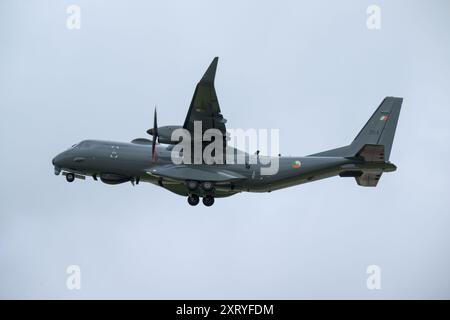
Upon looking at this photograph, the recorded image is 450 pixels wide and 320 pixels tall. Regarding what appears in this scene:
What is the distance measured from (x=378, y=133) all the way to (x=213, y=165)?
22.2 ft

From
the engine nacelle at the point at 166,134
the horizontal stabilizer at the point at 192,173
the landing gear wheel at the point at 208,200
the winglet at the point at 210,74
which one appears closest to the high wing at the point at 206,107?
Result: the winglet at the point at 210,74

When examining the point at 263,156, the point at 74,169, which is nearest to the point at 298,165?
the point at 263,156

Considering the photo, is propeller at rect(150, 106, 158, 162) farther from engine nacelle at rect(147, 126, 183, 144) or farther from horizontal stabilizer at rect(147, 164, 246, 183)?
horizontal stabilizer at rect(147, 164, 246, 183)

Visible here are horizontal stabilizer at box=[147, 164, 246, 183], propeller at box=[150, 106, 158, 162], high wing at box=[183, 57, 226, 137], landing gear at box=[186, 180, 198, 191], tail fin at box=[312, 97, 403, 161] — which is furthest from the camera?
tail fin at box=[312, 97, 403, 161]

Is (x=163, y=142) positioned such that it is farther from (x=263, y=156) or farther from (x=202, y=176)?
(x=263, y=156)

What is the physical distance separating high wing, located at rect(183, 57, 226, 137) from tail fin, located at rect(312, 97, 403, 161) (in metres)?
5.05

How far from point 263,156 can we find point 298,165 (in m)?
1.47

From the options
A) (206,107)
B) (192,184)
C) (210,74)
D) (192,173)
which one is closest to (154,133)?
(192,173)


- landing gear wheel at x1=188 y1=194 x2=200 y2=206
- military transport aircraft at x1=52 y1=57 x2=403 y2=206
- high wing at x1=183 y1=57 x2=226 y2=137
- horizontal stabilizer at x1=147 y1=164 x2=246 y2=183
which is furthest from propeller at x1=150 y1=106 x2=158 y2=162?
landing gear wheel at x1=188 y1=194 x2=200 y2=206

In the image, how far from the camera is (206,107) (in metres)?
29.2

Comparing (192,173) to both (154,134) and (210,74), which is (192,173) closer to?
(154,134)

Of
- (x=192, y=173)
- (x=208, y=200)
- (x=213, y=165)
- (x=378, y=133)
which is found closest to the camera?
(x=192, y=173)

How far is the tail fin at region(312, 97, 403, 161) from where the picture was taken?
31.6 meters

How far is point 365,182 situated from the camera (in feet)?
104
